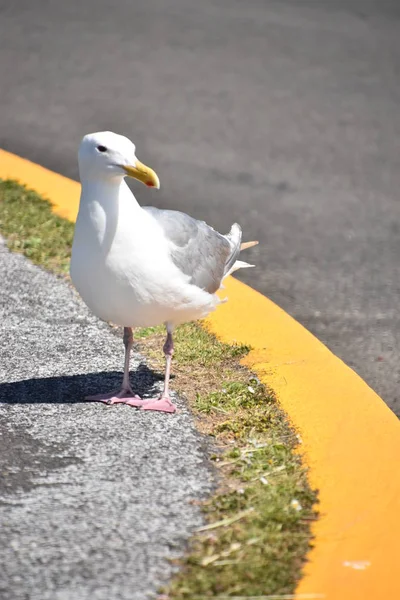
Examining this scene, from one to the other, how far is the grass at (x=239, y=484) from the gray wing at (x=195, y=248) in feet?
1.49

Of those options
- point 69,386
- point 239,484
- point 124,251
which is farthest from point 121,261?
point 239,484

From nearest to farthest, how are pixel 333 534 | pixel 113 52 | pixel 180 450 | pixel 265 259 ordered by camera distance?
pixel 333 534, pixel 180 450, pixel 265 259, pixel 113 52

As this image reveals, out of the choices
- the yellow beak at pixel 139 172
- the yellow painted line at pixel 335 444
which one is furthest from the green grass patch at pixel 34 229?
the yellow beak at pixel 139 172

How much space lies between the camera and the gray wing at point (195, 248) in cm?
482

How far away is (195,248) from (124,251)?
0.55m

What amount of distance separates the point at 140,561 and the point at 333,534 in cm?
73

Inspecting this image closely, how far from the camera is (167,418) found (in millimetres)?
4703

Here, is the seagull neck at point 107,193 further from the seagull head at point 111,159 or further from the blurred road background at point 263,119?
the blurred road background at point 263,119

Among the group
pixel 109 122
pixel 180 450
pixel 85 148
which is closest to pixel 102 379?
pixel 180 450

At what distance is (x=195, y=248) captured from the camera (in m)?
4.96

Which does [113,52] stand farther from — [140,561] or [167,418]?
[140,561]

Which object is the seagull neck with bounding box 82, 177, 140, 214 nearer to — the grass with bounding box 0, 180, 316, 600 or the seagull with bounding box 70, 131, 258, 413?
the seagull with bounding box 70, 131, 258, 413

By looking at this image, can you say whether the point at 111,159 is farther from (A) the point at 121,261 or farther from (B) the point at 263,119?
(B) the point at 263,119

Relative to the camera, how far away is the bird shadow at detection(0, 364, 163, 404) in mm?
4875
